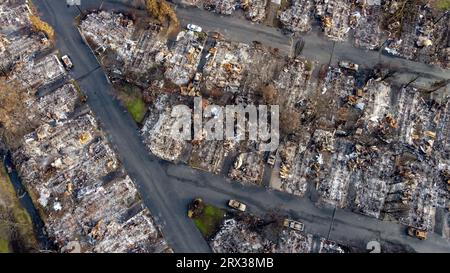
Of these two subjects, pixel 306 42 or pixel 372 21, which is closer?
pixel 306 42

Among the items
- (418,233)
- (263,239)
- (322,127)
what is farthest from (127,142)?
(418,233)

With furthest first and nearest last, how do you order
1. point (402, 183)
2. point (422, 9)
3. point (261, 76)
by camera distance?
point (422, 9), point (261, 76), point (402, 183)

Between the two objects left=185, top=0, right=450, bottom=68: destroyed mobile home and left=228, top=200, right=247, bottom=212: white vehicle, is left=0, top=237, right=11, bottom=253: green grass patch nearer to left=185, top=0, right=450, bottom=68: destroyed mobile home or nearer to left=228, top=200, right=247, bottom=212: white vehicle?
left=228, top=200, right=247, bottom=212: white vehicle

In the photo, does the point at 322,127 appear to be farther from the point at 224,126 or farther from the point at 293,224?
the point at 293,224

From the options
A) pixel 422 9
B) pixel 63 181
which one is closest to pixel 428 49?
pixel 422 9

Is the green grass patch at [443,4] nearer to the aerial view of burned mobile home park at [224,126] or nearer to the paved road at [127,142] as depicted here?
the aerial view of burned mobile home park at [224,126]
